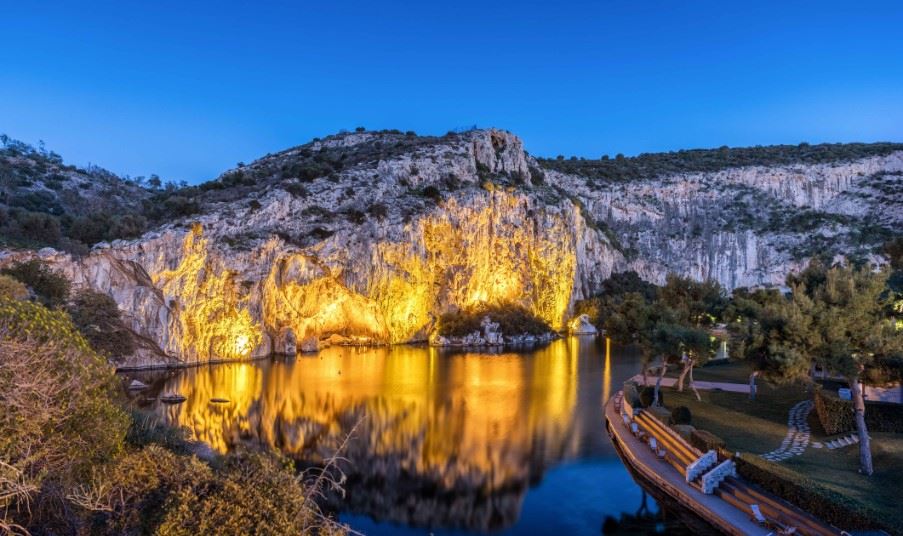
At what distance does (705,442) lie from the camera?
18.5 meters

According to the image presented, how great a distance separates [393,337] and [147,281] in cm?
2782

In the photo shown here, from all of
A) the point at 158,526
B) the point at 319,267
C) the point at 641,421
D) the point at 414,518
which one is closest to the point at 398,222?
the point at 319,267

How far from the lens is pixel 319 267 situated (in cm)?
5944

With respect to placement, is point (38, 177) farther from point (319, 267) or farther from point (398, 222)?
point (398, 222)

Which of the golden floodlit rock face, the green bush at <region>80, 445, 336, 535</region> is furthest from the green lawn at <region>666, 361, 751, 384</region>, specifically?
the golden floodlit rock face

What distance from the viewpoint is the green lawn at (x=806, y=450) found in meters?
14.5

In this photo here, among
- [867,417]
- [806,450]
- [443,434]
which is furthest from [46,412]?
[867,417]

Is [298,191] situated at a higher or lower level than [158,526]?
higher

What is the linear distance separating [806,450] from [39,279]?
4260cm

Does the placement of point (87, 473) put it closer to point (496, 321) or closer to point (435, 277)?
point (435, 277)

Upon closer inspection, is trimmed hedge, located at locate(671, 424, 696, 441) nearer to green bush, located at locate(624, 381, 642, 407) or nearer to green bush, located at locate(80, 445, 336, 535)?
green bush, located at locate(624, 381, 642, 407)

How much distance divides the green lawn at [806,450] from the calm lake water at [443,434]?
4100 millimetres

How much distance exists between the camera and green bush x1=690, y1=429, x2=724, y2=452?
1798cm

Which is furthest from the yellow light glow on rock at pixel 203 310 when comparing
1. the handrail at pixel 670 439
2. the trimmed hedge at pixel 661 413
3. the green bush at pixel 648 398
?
the trimmed hedge at pixel 661 413
